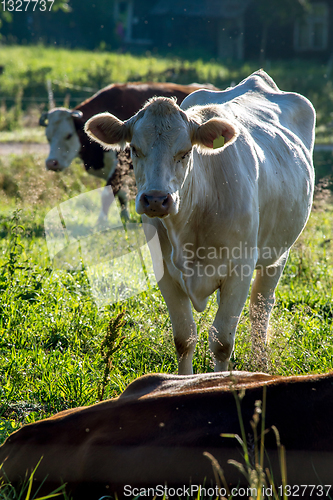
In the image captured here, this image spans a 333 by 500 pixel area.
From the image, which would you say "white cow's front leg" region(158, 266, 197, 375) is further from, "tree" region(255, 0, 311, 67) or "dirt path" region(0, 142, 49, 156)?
"tree" region(255, 0, 311, 67)

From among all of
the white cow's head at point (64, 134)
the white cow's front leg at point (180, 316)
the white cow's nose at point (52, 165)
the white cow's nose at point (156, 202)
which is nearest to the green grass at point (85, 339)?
the white cow's front leg at point (180, 316)

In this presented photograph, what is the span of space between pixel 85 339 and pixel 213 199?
144cm

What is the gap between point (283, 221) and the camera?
4.02 metres

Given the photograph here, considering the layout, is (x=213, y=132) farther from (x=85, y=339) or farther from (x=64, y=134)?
(x=64, y=134)

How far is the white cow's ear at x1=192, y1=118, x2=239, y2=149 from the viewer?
3.03m

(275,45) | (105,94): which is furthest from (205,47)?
(105,94)

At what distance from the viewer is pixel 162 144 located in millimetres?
2908

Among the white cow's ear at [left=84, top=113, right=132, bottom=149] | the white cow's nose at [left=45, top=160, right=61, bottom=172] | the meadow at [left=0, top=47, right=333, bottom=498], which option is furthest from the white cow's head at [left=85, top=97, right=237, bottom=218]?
the white cow's nose at [left=45, top=160, right=61, bottom=172]

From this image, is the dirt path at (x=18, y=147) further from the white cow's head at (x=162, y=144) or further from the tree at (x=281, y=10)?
the tree at (x=281, y=10)

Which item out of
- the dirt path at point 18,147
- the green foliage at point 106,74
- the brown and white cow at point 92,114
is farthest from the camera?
the green foliage at point 106,74

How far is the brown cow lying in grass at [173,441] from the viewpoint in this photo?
1.80m

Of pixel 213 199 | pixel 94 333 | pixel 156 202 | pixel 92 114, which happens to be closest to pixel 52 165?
pixel 92 114

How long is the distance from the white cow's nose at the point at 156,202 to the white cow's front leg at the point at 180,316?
87 centimetres

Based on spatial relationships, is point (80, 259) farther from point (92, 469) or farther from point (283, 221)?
point (92, 469)
